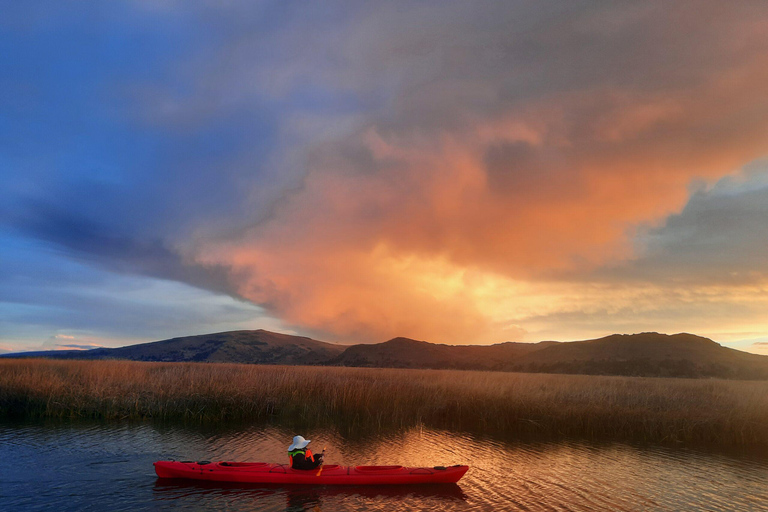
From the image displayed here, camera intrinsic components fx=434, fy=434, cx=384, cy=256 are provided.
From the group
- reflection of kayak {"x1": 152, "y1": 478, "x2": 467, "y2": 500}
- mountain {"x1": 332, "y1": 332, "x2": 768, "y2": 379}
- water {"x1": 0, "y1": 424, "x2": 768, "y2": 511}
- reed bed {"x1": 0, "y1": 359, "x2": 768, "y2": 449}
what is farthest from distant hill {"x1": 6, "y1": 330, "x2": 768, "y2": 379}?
reflection of kayak {"x1": 152, "y1": 478, "x2": 467, "y2": 500}

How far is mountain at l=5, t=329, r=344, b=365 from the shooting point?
424 feet

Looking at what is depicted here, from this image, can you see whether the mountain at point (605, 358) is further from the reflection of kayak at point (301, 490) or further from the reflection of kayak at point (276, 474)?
the reflection of kayak at point (276, 474)

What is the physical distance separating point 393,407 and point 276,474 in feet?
40.3

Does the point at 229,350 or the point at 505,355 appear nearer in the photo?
the point at 505,355

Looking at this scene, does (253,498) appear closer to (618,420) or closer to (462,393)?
(462,393)

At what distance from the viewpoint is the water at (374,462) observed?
11.2 meters

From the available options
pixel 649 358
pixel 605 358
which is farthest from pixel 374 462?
pixel 605 358

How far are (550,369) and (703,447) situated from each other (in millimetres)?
72893

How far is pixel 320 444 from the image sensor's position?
17.8 metres

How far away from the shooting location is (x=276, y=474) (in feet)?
40.1

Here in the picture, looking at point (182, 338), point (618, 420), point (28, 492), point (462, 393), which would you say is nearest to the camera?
point (28, 492)

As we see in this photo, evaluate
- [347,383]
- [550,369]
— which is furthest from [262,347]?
[347,383]

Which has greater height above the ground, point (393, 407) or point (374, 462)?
point (393, 407)

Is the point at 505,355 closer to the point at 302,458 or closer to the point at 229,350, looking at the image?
the point at 229,350
